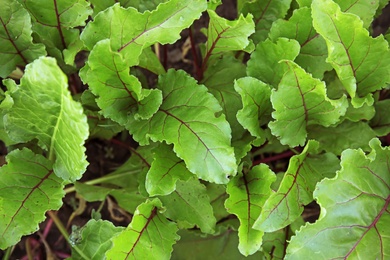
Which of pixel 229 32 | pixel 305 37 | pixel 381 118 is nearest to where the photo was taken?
pixel 229 32

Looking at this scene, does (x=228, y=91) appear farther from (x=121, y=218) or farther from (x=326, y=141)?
(x=121, y=218)

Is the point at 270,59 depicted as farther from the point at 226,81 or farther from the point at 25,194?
the point at 25,194

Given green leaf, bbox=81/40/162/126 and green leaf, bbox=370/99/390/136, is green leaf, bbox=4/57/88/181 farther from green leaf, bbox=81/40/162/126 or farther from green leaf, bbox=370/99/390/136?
green leaf, bbox=370/99/390/136

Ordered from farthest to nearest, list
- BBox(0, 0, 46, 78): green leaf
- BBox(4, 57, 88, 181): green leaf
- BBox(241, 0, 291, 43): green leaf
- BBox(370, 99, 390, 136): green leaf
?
BBox(370, 99, 390, 136): green leaf < BBox(241, 0, 291, 43): green leaf < BBox(0, 0, 46, 78): green leaf < BBox(4, 57, 88, 181): green leaf

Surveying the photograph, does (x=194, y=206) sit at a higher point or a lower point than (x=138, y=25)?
lower

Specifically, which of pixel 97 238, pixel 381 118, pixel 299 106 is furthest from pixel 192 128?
pixel 381 118

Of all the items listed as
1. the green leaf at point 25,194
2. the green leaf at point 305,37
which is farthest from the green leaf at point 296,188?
the green leaf at point 25,194

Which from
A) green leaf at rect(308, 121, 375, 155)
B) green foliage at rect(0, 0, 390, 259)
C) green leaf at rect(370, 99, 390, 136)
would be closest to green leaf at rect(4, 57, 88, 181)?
green foliage at rect(0, 0, 390, 259)
